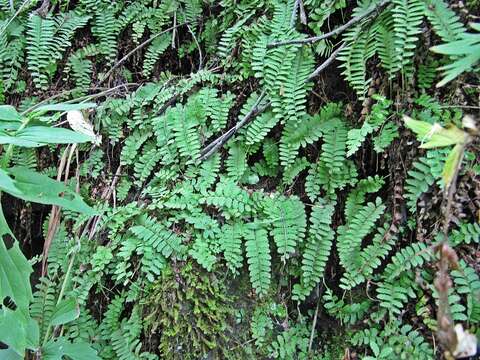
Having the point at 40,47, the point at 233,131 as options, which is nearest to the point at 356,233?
the point at 233,131

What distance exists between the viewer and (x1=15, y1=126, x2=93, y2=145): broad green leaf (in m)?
1.66

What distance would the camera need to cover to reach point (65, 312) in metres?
2.04

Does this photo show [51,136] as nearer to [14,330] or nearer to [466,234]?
[14,330]

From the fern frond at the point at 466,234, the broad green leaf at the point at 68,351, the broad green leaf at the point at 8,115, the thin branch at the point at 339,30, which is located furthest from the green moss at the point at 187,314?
the thin branch at the point at 339,30

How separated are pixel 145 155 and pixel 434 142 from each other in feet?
5.48

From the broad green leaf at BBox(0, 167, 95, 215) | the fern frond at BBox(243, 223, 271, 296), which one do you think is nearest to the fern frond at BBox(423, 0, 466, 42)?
the fern frond at BBox(243, 223, 271, 296)

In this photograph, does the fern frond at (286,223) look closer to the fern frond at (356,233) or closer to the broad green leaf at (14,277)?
the fern frond at (356,233)

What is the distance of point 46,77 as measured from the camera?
9.39 ft

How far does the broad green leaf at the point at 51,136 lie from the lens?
5.45 feet

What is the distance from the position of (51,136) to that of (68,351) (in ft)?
3.20

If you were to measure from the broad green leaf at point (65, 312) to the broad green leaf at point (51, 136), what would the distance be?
32.1 inches

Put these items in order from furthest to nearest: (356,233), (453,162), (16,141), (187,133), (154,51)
→ (154,51), (187,133), (356,233), (16,141), (453,162)

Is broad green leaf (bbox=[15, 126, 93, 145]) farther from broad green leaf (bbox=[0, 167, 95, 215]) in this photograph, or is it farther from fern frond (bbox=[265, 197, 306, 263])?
fern frond (bbox=[265, 197, 306, 263])

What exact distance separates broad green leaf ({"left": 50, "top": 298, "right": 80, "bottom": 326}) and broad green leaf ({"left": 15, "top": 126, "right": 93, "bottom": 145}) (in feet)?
2.68
